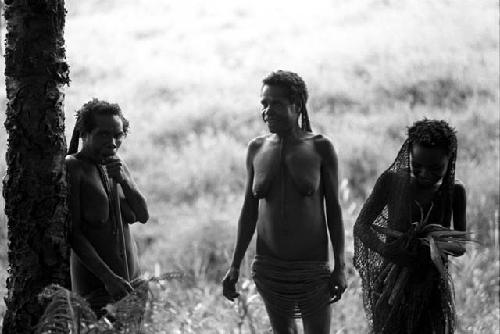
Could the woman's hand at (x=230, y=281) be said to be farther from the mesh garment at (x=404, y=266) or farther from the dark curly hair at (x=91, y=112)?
the dark curly hair at (x=91, y=112)

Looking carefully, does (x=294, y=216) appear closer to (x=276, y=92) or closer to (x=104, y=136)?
(x=276, y=92)

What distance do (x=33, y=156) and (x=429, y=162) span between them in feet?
4.67

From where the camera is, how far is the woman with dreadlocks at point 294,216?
10.1 feet

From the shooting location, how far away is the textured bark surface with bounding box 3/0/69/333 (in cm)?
275

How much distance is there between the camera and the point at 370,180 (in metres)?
6.48

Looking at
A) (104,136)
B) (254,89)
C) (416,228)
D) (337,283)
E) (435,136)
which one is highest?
(254,89)

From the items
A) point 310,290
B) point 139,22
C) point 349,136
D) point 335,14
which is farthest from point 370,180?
point 310,290

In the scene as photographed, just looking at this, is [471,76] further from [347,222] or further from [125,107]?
[125,107]

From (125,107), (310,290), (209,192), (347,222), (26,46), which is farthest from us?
(125,107)

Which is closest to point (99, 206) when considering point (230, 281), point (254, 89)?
point (230, 281)

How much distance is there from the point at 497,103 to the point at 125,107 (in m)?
3.32

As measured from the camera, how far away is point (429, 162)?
287 centimetres

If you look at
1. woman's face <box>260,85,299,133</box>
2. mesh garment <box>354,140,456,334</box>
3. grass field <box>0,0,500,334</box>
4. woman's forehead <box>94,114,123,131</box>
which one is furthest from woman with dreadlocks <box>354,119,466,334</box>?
grass field <box>0,0,500,334</box>

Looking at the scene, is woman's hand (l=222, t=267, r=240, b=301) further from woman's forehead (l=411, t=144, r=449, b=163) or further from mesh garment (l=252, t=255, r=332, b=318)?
woman's forehead (l=411, t=144, r=449, b=163)
